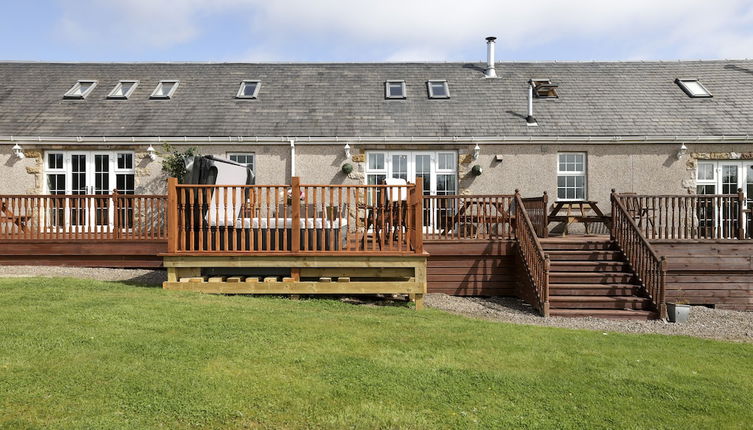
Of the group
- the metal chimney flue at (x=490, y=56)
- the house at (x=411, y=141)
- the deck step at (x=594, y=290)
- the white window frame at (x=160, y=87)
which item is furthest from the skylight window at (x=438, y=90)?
the deck step at (x=594, y=290)

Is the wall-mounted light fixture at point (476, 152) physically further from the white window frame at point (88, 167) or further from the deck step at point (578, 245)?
the white window frame at point (88, 167)

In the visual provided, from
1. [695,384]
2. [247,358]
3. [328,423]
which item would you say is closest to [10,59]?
[247,358]

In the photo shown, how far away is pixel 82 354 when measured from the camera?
4801 mm

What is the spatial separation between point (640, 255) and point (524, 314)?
7.53 feet

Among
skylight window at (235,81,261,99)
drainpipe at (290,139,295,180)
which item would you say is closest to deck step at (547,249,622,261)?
drainpipe at (290,139,295,180)

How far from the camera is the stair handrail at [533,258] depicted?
8.45m

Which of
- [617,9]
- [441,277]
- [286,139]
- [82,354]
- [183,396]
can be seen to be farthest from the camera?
[617,9]

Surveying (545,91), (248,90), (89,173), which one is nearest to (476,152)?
(545,91)

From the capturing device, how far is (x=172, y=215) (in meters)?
8.18

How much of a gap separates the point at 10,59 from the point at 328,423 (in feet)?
60.7

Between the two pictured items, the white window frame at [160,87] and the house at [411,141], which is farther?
the white window frame at [160,87]

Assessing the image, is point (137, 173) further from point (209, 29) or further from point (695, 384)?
point (695, 384)

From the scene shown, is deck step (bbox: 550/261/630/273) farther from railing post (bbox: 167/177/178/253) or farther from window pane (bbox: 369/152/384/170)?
railing post (bbox: 167/177/178/253)

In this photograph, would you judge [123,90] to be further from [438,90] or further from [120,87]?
[438,90]
